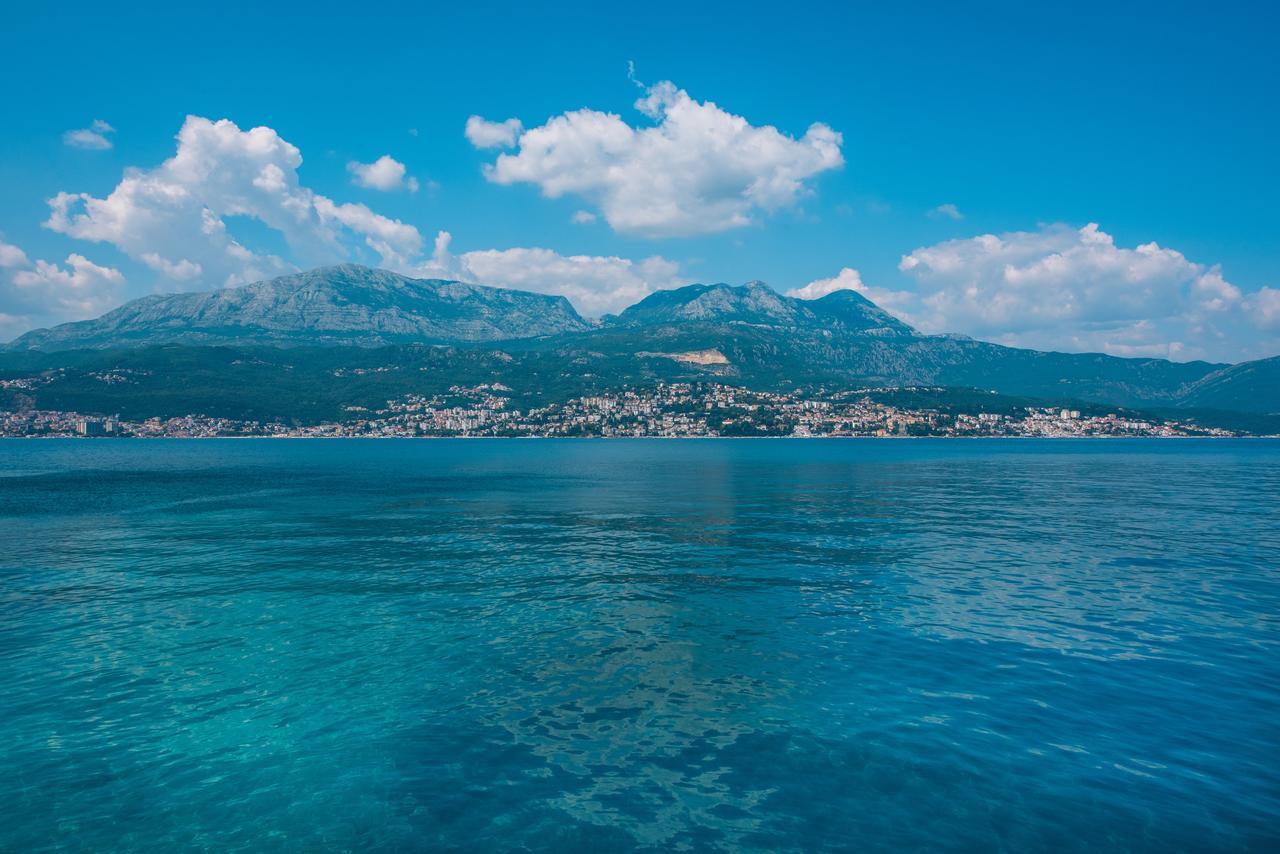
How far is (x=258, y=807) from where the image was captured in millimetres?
16922

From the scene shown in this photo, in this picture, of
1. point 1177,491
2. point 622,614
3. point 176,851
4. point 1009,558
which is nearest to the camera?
point 176,851

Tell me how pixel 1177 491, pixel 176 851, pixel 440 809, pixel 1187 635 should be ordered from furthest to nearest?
pixel 1177 491 < pixel 1187 635 < pixel 440 809 < pixel 176 851

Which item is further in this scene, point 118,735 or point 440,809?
point 118,735

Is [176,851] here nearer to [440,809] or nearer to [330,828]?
[330,828]

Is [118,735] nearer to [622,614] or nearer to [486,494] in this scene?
[622,614]

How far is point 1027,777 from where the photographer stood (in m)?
18.1

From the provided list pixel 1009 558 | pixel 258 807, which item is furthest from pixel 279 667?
pixel 1009 558

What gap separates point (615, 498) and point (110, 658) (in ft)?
221

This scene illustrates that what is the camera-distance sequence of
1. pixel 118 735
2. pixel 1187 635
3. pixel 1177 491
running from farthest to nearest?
pixel 1177 491
pixel 1187 635
pixel 118 735

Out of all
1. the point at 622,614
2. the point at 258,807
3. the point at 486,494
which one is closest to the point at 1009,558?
the point at 622,614

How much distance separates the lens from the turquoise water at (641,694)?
53.3ft

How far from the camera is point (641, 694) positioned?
23719 mm

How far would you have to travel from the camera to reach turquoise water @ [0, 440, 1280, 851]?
53.3 feet

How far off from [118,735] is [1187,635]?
1657 inches
